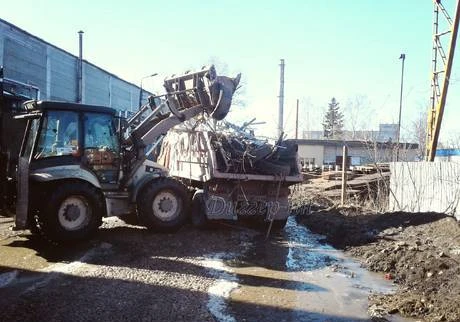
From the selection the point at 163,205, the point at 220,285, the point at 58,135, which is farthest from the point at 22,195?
the point at 220,285

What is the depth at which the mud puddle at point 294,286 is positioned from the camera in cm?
582

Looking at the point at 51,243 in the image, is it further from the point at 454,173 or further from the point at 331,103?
the point at 331,103

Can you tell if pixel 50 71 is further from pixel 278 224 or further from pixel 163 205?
pixel 278 224

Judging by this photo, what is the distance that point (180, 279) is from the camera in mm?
6957

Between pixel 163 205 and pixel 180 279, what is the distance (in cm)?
323

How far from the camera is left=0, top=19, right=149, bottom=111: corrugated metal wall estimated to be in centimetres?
1908

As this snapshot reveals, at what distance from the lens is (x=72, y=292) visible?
20.2 feet

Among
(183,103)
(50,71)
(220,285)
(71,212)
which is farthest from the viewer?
(50,71)

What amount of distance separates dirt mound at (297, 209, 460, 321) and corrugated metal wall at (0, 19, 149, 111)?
13.5 meters

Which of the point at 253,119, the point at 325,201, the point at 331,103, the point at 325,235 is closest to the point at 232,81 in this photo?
the point at 253,119

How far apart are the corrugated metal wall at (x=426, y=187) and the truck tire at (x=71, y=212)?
26.3 ft

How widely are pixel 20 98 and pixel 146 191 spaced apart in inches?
131

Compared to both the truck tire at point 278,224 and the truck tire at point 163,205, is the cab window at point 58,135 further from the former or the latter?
the truck tire at point 278,224

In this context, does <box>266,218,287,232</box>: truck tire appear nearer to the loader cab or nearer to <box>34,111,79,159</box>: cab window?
the loader cab
